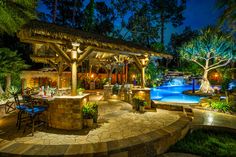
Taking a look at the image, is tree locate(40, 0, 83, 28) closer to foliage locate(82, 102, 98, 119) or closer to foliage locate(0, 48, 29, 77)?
foliage locate(0, 48, 29, 77)

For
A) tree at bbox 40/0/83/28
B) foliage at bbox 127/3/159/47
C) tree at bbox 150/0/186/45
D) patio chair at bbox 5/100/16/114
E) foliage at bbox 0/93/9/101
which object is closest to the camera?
patio chair at bbox 5/100/16/114

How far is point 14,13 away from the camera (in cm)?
829

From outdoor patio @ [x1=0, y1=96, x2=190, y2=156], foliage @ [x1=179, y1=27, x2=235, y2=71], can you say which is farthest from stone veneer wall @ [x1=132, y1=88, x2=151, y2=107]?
foliage @ [x1=179, y1=27, x2=235, y2=71]

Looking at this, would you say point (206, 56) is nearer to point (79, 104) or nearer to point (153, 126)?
point (153, 126)

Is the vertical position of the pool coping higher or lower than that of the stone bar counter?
lower

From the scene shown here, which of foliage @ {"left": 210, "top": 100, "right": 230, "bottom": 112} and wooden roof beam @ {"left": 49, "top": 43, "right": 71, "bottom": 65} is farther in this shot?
foliage @ {"left": 210, "top": 100, "right": 230, "bottom": 112}

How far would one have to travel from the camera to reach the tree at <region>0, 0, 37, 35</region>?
310 inches

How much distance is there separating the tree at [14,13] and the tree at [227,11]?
9.08 m

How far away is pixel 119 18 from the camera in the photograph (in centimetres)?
2261

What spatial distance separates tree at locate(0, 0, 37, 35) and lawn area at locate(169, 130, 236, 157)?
949 centimetres

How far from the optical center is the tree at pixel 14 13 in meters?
7.87

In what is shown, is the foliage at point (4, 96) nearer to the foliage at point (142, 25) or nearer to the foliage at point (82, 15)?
the foliage at point (82, 15)

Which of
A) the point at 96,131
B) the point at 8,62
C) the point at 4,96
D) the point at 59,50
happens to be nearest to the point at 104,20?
the point at 8,62

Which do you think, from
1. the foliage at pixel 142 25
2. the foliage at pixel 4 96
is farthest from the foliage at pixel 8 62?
the foliage at pixel 142 25
